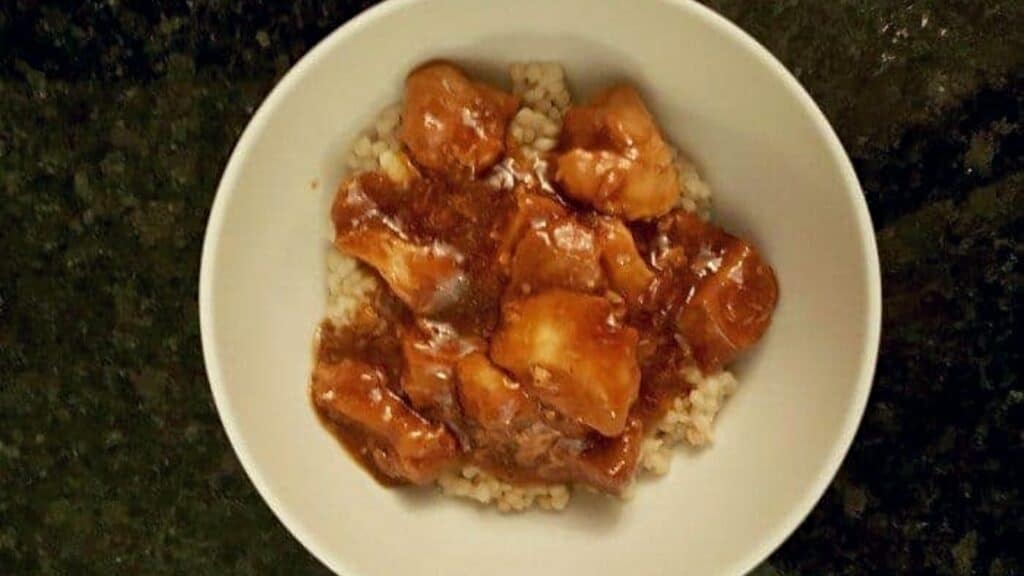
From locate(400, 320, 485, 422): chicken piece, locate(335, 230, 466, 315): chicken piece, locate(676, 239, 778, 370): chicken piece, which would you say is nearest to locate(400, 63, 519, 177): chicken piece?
locate(335, 230, 466, 315): chicken piece

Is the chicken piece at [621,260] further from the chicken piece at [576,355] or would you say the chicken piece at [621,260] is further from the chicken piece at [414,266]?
the chicken piece at [414,266]

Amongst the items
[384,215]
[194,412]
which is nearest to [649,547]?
[384,215]

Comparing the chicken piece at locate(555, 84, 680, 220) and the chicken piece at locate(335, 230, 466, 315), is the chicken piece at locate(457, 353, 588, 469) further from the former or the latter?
the chicken piece at locate(555, 84, 680, 220)

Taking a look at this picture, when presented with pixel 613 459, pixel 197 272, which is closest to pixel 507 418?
pixel 613 459

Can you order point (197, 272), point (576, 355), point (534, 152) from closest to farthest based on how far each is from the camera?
point (576, 355), point (534, 152), point (197, 272)

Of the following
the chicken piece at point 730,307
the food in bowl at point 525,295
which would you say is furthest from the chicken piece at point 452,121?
the chicken piece at point 730,307

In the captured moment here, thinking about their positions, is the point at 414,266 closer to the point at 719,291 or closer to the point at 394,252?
the point at 394,252

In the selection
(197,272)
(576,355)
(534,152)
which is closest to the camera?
(576,355)
